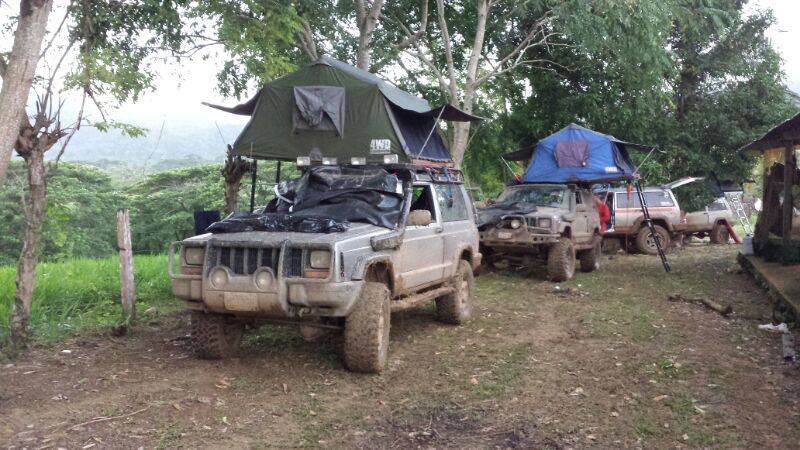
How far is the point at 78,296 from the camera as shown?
Result: 8.07 metres

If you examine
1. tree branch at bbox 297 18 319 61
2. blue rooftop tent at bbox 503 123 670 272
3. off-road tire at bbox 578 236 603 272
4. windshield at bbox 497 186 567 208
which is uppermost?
tree branch at bbox 297 18 319 61

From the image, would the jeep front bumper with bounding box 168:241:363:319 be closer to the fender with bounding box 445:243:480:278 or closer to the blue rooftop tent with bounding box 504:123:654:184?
the fender with bounding box 445:243:480:278

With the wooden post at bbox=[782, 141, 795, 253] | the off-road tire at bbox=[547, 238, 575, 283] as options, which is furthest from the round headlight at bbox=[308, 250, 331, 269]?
the wooden post at bbox=[782, 141, 795, 253]

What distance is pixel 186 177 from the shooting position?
2922 cm

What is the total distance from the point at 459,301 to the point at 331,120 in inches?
101

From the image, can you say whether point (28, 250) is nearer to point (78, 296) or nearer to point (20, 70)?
point (20, 70)

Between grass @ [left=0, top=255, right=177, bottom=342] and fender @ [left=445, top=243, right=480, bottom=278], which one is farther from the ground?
fender @ [left=445, top=243, right=480, bottom=278]

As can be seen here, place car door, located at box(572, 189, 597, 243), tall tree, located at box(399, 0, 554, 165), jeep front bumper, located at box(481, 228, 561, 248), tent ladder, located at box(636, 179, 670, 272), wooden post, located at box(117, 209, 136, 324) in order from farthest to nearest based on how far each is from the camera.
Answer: tall tree, located at box(399, 0, 554, 165)
tent ladder, located at box(636, 179, 670, 272)
car door, located at box(572, 189, 597, 243)
jeep front bumper, located at box(481, 228, 561, 248)
wooden post, located at box(117, 209, 136, 324)

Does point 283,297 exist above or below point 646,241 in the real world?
above

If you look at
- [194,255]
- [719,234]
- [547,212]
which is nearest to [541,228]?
[547,212]

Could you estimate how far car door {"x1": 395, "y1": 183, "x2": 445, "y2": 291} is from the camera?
6.38m

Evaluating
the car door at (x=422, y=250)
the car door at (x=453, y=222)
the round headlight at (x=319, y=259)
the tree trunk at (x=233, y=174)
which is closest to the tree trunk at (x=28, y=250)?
the round headlight at (x=319, y=259)

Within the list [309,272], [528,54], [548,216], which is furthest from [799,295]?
A: [528,54]

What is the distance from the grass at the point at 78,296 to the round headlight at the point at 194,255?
6.33 ft
